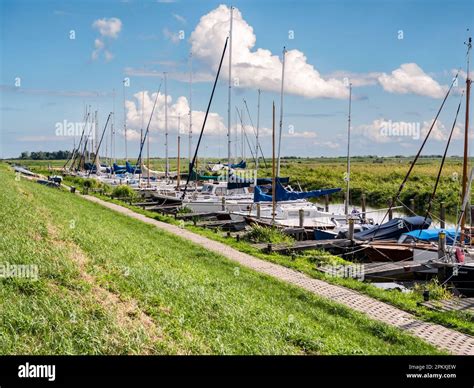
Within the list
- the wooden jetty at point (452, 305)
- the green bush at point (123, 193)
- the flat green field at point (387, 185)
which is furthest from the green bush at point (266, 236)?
the green bush at point (123, 193)

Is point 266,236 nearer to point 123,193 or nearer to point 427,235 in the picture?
Result: point 427,235

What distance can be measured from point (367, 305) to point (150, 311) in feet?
18.8

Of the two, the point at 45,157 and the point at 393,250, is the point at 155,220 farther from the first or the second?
the point at 45,157

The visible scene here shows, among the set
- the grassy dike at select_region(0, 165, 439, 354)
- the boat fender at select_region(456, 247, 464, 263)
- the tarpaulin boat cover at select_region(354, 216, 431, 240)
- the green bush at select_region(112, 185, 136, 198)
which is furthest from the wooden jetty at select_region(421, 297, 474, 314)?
the green bush at select_region(112, 185, 136, 198)

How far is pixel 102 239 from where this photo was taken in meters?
15.8

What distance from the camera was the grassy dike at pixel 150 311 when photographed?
7555 millimetres

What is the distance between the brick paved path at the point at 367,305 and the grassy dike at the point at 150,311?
19.6 inches

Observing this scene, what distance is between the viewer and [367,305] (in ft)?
41.3

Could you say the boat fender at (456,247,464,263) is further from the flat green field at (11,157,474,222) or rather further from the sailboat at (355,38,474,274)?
the flat green field at (11,157,474,222)

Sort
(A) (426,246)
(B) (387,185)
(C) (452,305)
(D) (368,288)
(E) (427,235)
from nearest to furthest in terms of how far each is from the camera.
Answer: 1. (C) (452,305)
2. (D) (368,288)
3. (A) (426,246)
4. (E) (427,235)
5. (B) (387,185)

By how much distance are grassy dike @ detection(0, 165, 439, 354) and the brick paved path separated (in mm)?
499

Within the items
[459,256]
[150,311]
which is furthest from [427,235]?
[150,311]
